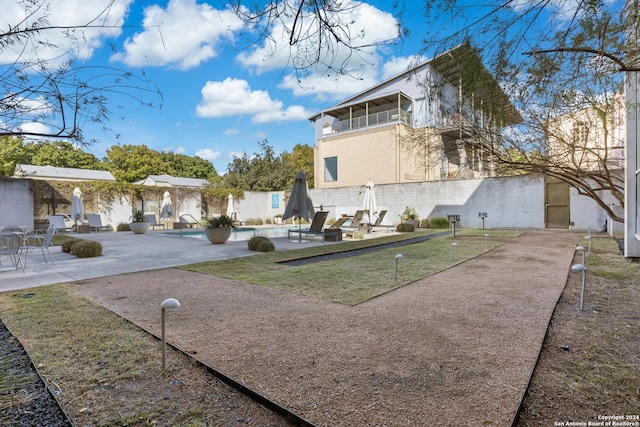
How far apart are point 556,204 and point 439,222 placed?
471 cm

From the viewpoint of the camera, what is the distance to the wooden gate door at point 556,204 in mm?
13523

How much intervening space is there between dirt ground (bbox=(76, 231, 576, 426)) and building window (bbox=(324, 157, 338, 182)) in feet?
59.4

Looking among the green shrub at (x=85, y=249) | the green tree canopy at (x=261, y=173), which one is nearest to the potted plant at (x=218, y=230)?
the green shrub at (x=85, y=249)

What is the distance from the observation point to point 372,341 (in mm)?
2688

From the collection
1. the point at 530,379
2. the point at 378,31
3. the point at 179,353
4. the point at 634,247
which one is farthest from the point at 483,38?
the point at 634,247

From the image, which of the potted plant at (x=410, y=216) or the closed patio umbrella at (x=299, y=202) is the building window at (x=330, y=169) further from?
the closed patio umbrella at (x=299, y=202)

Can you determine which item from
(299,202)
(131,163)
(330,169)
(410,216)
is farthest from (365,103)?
(131,163)

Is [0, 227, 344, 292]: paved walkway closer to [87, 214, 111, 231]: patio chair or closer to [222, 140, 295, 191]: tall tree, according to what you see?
[87, 214, 111, 231]: patio chair

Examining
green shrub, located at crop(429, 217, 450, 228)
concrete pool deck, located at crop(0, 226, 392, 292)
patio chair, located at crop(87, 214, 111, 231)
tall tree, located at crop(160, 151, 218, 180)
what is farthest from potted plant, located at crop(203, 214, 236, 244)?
tall tree, located at crop(160, 151, 218, 180)

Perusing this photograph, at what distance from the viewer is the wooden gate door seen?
13.5 metres

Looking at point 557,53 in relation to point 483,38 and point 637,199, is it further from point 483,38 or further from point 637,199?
point 637,199

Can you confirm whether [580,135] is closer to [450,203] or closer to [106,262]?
[450,203]

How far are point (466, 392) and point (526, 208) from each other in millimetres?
14762

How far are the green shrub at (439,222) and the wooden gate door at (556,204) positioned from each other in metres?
3.95
